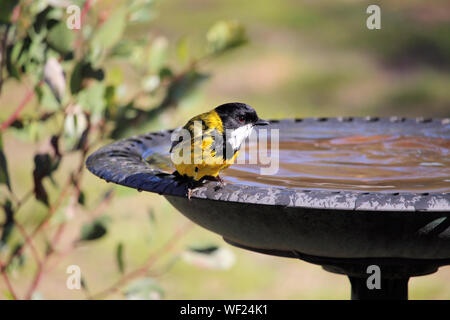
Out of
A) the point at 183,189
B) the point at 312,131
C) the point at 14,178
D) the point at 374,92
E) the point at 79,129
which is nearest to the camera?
the point at 183,189

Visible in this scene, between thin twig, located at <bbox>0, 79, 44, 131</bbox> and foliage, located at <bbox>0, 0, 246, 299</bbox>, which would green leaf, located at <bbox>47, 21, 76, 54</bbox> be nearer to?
foliage, located at <bbox>0, 0, 246, 299</bbox>

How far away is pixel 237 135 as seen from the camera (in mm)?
2486

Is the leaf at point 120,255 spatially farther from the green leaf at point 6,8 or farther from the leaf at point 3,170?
the green leaf at point 6,8

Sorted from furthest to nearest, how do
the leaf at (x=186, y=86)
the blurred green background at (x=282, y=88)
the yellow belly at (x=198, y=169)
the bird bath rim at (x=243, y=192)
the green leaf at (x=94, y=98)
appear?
the blurred green background at (x=282, y=88), the leaf at (x=186, y=86), the green leaf at (x=94, y=98), the yellow belly at (x=198, y=169), the bird bath rim at (x=243, y=192)

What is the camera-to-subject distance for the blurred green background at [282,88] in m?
5.46

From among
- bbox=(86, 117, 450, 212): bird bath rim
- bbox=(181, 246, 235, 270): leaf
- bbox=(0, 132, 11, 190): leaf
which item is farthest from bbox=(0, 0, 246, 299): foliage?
bbox=(86, 117, 450, 212): bird bath rim

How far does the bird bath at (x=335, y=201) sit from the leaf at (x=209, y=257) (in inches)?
18.4

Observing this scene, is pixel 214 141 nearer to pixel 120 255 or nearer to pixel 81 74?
pixel 81 74

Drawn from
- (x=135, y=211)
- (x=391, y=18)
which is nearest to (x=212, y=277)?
(x=135, y=211)

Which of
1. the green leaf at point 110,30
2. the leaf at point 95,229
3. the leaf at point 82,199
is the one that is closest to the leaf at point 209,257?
the leaf at point 95,229

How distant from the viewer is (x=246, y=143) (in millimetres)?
3146

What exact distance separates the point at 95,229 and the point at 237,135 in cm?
80
